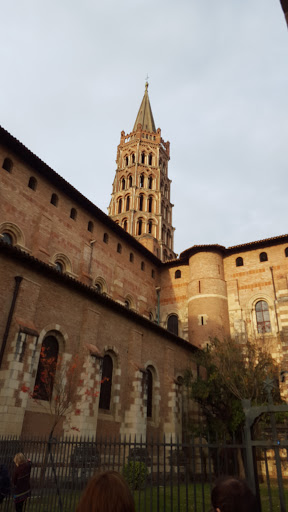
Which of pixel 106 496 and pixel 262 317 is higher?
pixel 262 317

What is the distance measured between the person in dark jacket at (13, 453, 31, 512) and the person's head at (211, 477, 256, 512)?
675cm

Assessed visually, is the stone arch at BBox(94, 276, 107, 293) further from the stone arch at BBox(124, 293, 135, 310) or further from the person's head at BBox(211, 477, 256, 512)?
the person's head at BBox(211, 477, 256, 512)

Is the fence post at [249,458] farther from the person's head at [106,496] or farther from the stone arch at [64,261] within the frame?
the stone arch at [64,261]

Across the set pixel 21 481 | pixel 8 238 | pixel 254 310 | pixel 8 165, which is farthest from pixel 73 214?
pixel 21 481

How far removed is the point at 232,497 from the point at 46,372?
12.3 meters

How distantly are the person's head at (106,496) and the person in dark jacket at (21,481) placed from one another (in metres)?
6.79

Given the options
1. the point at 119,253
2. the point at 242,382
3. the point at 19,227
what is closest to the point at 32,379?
the point at 19,227

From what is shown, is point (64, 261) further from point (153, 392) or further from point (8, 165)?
point (153, 392)

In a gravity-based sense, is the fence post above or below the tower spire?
below

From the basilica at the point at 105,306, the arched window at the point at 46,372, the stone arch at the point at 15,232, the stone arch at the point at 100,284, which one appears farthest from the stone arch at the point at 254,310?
the stone arch at the point at 15,232

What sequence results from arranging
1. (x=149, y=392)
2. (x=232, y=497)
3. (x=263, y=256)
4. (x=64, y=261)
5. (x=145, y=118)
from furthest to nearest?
(x=145, y=118) < (x=263, y=256) < (x=64, y=261) < (x=149, y=392) < (x=232, y=497)

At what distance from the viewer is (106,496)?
219 cm

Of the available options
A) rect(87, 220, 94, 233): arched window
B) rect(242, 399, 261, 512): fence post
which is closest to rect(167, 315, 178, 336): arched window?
rect(87, 220, 94, 233): arched window

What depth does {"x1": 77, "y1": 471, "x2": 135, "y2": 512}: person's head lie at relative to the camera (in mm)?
2154
